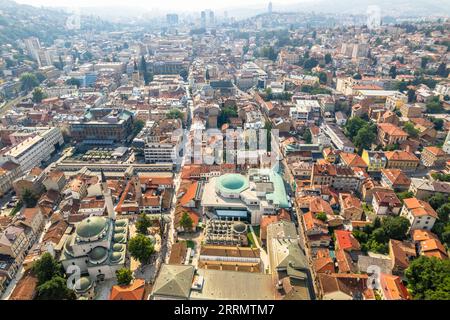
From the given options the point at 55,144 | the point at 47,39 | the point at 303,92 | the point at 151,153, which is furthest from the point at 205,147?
the point at 47,39

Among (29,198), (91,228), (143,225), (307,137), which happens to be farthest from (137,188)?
(307,137)

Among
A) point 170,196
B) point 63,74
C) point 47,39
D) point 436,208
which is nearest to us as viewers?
point 436,208

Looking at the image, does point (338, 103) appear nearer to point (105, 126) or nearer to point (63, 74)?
point (105, 126)

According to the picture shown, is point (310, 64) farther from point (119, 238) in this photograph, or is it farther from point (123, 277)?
point (123, 277)

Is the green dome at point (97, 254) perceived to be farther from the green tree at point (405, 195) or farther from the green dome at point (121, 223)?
the green tree at point (405, 195)

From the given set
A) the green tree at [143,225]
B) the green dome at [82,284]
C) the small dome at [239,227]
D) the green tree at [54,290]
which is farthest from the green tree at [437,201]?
the green tree at [54,290]
